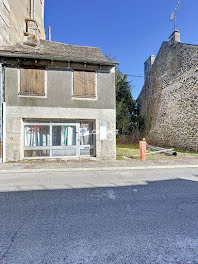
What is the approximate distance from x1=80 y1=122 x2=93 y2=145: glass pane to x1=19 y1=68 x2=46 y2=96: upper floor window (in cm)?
276

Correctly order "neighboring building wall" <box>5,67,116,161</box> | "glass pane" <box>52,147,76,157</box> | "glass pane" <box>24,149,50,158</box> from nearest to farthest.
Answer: "neighboring building wall" <box>5,67,116,161</box>, "glass pane" <box>24,149,50,158</box>, "glass pane" <box>52,147,76,157</box>

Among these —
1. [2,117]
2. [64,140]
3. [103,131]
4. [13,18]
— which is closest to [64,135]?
[64,140]

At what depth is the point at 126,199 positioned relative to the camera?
334 centimetres

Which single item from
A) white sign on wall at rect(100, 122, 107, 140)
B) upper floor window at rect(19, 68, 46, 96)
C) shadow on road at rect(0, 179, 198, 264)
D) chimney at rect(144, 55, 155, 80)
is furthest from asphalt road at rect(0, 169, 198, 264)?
chimney at rect(144, 55, 155, 80)

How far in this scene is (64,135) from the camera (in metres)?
8.20

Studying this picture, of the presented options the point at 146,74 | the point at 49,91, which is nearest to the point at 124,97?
the point at 146,74

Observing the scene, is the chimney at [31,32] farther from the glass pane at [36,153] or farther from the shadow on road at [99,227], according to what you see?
the shadow on road at [99,227]

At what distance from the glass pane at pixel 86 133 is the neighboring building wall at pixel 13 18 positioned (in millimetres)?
6509

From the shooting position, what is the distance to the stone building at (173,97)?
12.1 m

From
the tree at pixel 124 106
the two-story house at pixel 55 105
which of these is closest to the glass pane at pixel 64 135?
the two-story house at pixel 55 105

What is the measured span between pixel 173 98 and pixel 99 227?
48.3 ft

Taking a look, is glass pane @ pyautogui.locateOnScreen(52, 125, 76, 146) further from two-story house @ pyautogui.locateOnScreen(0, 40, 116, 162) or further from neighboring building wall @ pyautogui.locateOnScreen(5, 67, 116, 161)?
neighboring building wall @ pyautogui.locateOnScreen(5, 67, 116, 161)

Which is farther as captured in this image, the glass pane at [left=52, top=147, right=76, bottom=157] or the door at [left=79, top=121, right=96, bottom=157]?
the door at [left=79, top=121, right=96, bottom=157]

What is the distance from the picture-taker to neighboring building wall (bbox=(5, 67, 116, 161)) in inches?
294
